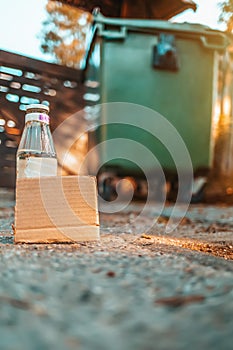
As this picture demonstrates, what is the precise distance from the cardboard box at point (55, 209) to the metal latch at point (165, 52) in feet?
9.05

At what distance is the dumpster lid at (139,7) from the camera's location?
14.2 feet

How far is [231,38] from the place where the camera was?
12.3ft

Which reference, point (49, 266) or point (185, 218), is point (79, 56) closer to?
point (185, 218)

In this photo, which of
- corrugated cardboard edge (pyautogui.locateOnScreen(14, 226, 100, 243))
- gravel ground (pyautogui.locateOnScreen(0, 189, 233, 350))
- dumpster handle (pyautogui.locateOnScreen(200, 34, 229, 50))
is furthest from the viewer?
dumpster handle (pyautogui.locateOnScreen(200, 34, 229, 50))

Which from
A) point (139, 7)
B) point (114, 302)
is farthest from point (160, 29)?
point (114, 302)

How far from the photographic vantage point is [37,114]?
116 cm

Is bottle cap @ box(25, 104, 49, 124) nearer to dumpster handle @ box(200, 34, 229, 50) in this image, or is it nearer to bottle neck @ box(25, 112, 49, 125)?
bottle neck @ box(25, 112, 49, 125)

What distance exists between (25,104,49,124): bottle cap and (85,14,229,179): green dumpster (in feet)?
7.23

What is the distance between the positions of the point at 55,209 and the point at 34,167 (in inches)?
6.1

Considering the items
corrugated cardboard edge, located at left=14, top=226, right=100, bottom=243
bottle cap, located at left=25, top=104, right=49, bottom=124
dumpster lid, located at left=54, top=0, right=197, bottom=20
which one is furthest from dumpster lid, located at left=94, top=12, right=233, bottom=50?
corrugated cardboard edge, located at left=14, top=226, right=100, bottom=243

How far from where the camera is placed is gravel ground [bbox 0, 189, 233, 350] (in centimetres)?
43

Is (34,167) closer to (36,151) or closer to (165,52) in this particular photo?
(36,151)

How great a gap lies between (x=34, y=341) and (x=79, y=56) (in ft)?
15.8

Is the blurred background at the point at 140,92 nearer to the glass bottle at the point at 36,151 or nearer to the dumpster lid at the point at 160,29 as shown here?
the dumpster lid at the point at 160,29
